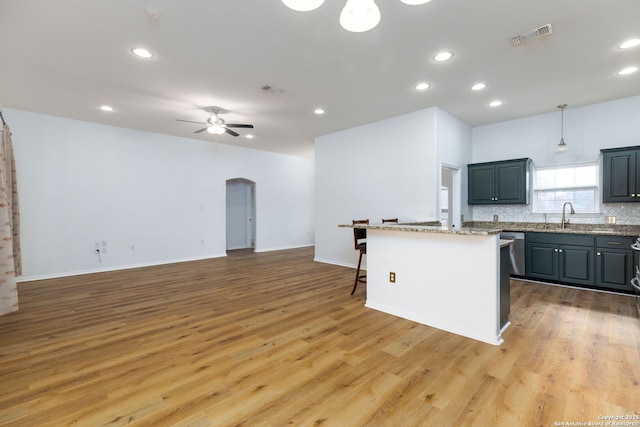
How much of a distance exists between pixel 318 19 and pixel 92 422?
11.1ft

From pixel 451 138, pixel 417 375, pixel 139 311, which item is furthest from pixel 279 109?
pixel 417 375

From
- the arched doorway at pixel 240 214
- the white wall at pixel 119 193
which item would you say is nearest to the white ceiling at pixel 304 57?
the white wall at pixel 119 193

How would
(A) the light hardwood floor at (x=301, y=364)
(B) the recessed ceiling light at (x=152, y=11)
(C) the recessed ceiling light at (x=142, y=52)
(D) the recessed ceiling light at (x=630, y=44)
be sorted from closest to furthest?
(A) the light hardwood floor at (x=301, y=364)
(B) the recessed ceiling light at (x=152, y=11)
(D) the recessed ceiling light at (x=630, y=44)
(C) the recessed ceiling light at (x=142, y=52)

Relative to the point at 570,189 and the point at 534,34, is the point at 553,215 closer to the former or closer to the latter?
the point at 570,189

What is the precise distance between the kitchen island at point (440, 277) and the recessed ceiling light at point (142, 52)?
10.4ft

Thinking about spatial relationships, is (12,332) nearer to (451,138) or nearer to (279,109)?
(279,109)

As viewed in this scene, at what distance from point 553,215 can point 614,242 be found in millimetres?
1108

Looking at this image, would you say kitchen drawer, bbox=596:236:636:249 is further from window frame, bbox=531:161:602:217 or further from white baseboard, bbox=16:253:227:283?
white baseboard, bbox=16:253:227:283

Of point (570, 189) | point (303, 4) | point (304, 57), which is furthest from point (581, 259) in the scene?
point (303, 4)

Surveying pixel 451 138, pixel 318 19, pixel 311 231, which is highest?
pixel 318 19

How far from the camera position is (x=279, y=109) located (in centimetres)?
489

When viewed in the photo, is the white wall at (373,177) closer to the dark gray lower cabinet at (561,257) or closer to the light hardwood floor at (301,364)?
the dark gray lower cabinet at (561,257)

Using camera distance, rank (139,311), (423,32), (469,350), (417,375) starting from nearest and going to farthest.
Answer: (417,375) → (469,350) → (423,32) → (139,311)

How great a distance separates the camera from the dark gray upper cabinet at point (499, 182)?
5.10 m
